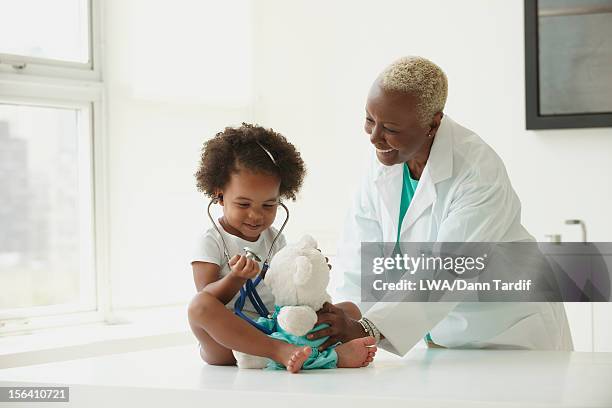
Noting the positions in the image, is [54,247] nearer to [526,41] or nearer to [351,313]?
[351,313]

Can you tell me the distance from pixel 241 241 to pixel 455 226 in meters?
0.44

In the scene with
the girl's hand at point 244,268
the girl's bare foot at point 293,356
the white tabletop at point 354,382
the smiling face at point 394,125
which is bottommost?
the white tabletop at point 354,382

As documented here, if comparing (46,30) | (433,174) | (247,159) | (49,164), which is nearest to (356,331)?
(247,159)

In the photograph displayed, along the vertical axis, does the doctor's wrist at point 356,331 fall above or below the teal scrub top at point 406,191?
below

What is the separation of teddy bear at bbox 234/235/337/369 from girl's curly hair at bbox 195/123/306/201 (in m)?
0.15

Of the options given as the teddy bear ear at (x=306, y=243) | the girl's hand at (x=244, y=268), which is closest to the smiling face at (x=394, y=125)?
the teddy bear ear at (x=306, y=243)

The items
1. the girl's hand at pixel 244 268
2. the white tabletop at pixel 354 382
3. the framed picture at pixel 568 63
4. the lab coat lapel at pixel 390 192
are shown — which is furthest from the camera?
the framed picture at pixel 568 63

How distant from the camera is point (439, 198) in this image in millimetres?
1706

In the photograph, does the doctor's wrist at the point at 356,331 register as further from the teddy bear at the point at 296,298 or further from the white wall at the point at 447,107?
the white wall at the point at 447,107

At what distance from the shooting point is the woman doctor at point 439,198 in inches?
64.1

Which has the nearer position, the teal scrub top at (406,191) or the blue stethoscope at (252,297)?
the blue stethoscope at (252,297)

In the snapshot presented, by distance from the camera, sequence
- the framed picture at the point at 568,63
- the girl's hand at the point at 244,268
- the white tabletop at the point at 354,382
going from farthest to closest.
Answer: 1. the framed picture at the point at 568,63
2. the girl's hand at the point at 244,268
3. the white tabletop at the point at 354,382

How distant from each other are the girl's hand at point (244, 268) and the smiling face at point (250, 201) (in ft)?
0.43

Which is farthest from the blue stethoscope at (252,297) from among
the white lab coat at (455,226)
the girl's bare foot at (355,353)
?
the white lab coat at (455,226)
